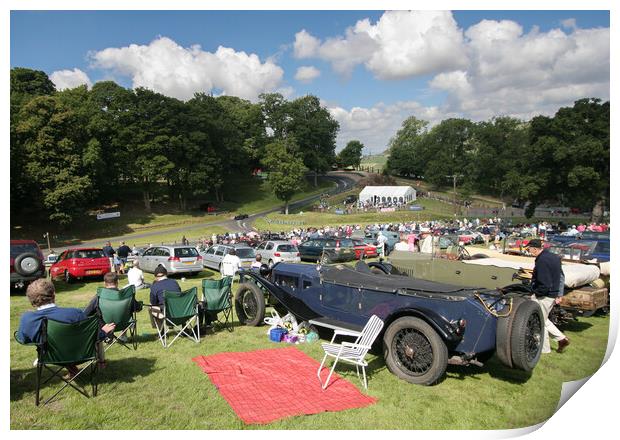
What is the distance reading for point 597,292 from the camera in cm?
909

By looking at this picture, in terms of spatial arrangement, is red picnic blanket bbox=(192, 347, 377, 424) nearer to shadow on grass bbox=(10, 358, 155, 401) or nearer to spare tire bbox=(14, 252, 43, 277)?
shadow on grass bbox=(10, 358, 155, 401)

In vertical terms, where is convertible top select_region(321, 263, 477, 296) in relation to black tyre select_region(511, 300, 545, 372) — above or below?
above

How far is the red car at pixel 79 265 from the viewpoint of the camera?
52.7 ft

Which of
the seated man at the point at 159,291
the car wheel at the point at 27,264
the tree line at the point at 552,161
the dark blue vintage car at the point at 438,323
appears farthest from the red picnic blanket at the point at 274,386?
the tree line at the point at 552,161

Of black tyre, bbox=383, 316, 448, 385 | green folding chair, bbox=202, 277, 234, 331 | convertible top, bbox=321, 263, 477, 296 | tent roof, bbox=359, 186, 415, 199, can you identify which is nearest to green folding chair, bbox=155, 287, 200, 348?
green folding chair, bbox=202, 277, 234, 331

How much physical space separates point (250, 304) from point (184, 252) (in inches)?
338

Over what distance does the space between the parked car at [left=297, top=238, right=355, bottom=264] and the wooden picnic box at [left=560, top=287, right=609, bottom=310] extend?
525 inches

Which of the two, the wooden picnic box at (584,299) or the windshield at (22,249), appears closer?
the wooden picnic box at (584,299)

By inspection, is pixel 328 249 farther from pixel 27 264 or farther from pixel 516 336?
pixel 516 336

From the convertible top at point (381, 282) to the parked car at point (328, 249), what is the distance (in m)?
13.2

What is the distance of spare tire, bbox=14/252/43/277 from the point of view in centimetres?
1221

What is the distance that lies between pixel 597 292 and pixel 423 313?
500 cm

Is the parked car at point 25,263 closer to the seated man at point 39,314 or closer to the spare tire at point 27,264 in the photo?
the spare tire at point 27,264

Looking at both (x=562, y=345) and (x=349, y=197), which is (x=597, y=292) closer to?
(x=562, y=345)
